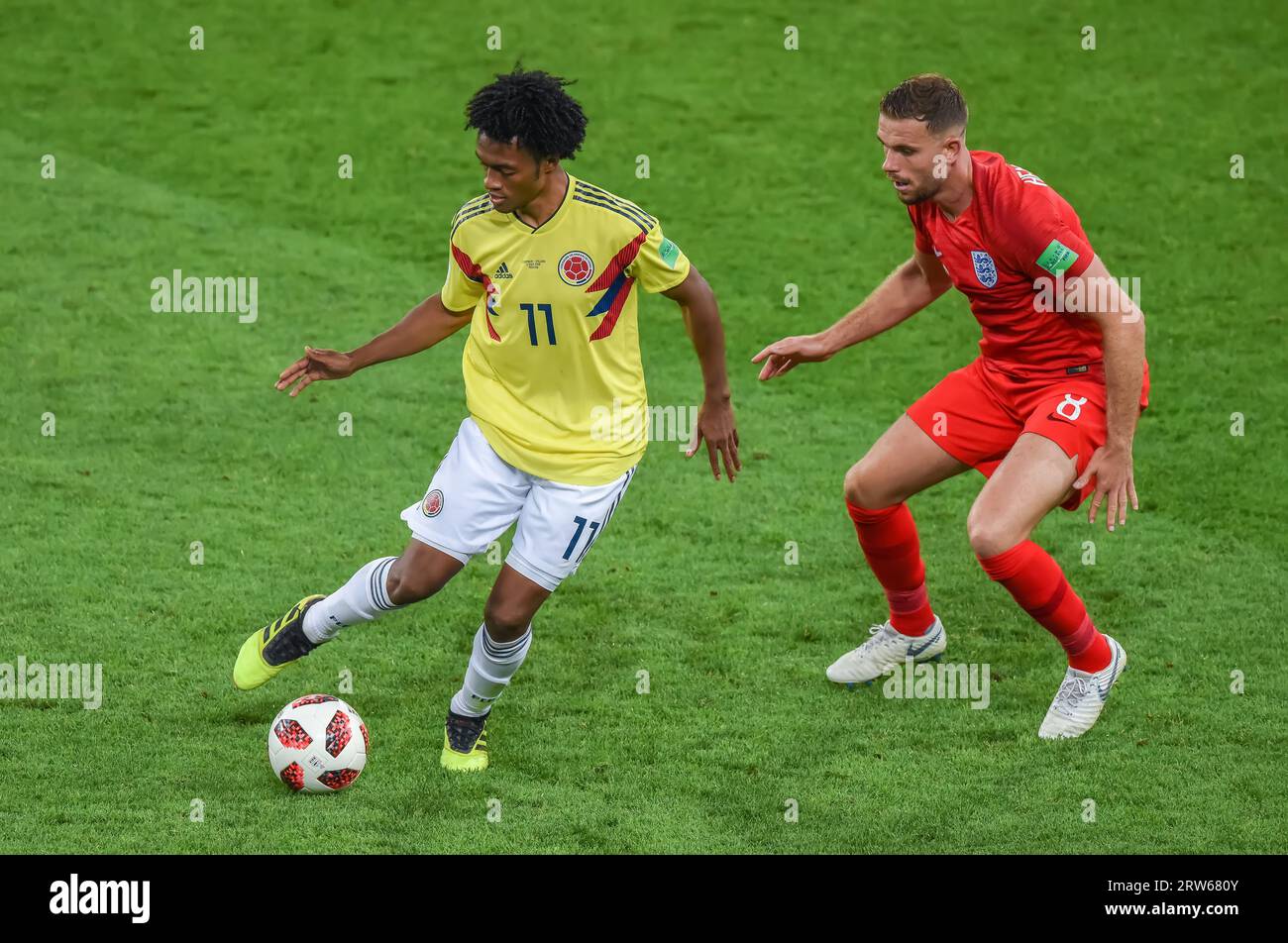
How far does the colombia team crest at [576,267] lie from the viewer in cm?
533

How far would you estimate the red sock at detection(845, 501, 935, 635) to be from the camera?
6.21 metres

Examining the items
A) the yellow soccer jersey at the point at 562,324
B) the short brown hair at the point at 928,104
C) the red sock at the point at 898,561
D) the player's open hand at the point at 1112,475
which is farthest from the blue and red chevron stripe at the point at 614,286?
Result: the player's open hand at the point at 1112,475

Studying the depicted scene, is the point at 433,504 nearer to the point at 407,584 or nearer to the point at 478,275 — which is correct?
the point at 407,584

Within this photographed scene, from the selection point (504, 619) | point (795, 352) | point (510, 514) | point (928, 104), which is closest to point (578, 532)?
point (510, 514)

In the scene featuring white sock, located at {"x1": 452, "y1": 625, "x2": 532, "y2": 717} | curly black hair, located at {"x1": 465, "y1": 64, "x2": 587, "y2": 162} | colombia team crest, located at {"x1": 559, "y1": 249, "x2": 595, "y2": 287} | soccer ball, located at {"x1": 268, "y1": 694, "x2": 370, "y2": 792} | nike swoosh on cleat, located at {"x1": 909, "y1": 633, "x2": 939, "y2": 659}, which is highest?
curly black hair, located at {"x1": 465, "y1": 64, "x2": 587, "y2": 162}

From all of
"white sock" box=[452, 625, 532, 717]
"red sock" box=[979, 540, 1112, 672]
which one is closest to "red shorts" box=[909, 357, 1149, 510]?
"red sock" box=[979, 540, 1112, 672]

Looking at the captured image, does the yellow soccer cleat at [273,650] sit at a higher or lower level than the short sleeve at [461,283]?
lower

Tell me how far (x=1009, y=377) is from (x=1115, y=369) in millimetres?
531

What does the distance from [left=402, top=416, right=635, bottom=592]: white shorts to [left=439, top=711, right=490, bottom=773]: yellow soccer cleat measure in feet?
1.98

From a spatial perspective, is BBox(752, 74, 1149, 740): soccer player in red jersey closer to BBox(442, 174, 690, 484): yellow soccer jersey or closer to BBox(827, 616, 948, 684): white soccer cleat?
BBox(827, 616, 948, 684): white soccer cleat

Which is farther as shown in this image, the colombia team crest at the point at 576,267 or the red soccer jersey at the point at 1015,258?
the red soccer jersey at the point at 1015,258

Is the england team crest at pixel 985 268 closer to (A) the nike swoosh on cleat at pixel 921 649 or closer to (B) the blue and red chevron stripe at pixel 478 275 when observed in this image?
(A) the nike swoosh on cleat at pixel 921 649

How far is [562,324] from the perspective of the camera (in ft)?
17.7

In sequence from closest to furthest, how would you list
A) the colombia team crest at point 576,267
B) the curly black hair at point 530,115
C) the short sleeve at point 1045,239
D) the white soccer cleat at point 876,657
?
the curly black hair at point 530,115, the colombia team crest at point 576,267, the short sleeve at point 1045,239, the white soccer cleat at point 876,657
